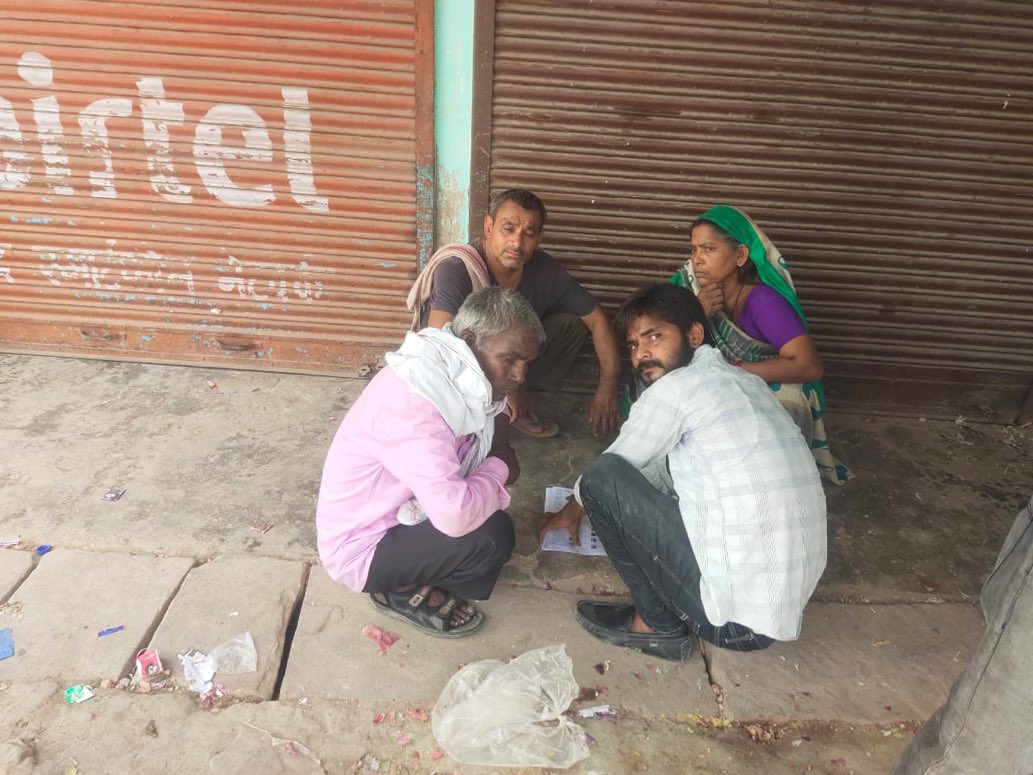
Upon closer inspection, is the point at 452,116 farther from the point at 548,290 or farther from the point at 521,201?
the point at 548,290

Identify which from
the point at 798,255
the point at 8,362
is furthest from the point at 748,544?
the point at 8,362

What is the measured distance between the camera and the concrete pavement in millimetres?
1893

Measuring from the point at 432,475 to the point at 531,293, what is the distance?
158 centimetres

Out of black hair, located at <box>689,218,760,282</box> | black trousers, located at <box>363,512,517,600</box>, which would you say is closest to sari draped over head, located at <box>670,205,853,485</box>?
black hair, located at <box>689,218,760,282</box>

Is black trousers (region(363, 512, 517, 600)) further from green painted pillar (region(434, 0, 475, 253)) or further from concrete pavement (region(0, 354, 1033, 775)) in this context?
green painted pillar (region(434, 0, 475, 253))

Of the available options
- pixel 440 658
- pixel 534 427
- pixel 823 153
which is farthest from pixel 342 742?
pixel 823 153

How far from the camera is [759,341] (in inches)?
115

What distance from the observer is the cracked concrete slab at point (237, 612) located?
6.72 ft

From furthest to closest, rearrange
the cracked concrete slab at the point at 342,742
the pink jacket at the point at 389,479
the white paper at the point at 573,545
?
the white paper at the point at 573,545, the pink jacket at the point at 389,479, the cracked concrete slab at the point at 342,742

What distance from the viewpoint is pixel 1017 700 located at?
133 centimetres

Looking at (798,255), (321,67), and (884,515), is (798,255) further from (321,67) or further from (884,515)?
(321,67)

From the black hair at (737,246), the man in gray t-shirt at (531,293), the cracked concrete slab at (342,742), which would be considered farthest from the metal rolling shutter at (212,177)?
the cracked concrete slab at (342,742)

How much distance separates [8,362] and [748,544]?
3.83m

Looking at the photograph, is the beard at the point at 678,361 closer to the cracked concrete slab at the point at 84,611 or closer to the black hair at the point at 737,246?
the black hair at the point at 737,246
